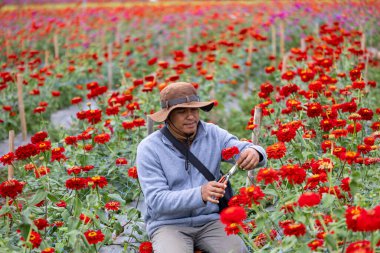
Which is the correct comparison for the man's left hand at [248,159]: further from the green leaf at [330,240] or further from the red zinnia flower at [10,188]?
the red zinnia flower at [10,188]

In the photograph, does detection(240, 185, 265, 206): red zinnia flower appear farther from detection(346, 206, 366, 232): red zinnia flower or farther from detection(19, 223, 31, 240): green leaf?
detection(19, 223, 31, 240): green leaf

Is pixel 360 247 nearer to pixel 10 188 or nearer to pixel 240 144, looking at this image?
pixel 240 144

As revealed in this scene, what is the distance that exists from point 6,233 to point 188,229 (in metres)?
0.99

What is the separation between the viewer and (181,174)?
3.34 meters

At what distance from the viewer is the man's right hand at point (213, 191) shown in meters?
2.94

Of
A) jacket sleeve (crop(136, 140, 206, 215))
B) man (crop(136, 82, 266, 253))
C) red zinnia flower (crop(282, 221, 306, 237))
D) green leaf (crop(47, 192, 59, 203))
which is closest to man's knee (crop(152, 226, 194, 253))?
man (crop(136, 82, 266, 253))

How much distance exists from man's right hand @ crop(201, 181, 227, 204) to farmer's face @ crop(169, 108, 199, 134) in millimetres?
430

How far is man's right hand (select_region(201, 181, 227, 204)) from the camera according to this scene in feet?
9.63

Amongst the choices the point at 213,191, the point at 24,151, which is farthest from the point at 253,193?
the point at 24,151

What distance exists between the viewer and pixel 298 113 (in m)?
4.53

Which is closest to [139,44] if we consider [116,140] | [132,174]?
[116,140]

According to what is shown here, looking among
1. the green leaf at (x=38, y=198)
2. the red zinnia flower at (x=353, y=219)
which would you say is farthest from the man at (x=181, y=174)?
the red zinnia flower at (x=353, y=219)

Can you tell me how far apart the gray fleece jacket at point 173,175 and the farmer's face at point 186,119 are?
0.37 ft

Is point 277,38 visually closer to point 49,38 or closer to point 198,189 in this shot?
point 49,38
